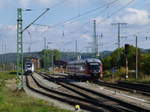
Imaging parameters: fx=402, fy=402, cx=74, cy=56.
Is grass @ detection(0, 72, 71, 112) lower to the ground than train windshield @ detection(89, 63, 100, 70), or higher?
lower

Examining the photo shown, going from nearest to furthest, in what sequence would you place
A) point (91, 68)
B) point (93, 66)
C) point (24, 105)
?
point (24, 105) < point (91, 68) < point (93, 66)

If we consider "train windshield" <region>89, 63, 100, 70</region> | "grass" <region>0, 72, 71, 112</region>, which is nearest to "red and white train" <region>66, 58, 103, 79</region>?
"train windshield" <region>89, 63, 100, 70</region>

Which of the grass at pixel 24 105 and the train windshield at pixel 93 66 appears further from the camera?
the train windshield at pixel 93 66

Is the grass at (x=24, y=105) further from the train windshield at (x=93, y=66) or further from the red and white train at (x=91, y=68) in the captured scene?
the train windshield at (x=93, y=66)

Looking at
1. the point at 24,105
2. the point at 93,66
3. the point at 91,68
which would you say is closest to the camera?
the point at 24,105

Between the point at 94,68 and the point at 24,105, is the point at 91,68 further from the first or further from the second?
the point at 24,105

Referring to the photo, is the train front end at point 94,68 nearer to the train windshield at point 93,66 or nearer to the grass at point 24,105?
the train windshield at point 93,66

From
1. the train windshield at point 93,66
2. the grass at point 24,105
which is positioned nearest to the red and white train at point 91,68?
the train windshield at point 93,66

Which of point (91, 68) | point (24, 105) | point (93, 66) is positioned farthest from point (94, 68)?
point (24, 105)

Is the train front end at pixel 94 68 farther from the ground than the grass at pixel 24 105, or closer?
farther from the ground

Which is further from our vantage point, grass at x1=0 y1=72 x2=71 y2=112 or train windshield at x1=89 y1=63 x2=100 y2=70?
train windshield at x1=89 y1=63 x2=100 y2=70

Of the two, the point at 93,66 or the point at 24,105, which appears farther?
the point at 93,66

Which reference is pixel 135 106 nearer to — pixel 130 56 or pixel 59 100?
pixel 59 100

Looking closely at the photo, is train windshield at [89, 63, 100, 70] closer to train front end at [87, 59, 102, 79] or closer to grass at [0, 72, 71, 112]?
train front end at [87, 59, 102, 79]
